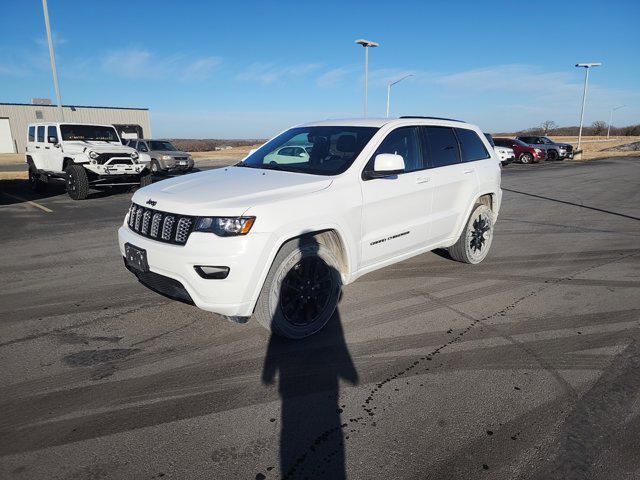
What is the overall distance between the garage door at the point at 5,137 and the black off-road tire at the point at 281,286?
50866mm

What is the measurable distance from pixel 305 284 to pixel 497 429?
1757mm

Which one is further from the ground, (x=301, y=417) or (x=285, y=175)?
(x=285, y=175)

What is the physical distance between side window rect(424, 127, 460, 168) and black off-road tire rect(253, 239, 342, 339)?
6.34 feet

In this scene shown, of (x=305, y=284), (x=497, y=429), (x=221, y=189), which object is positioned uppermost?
(x=221, y=189)

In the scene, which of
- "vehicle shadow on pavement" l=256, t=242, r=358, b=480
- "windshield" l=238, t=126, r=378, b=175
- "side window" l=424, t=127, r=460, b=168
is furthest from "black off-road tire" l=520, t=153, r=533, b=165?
"vehicle shadow on pavement" l=256, t=242, r=358, b=480

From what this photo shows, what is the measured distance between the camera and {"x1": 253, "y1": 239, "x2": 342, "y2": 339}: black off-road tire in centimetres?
347

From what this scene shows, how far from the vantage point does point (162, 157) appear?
19234 millimetres

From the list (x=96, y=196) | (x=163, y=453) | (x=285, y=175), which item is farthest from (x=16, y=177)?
(x=163, y=453)

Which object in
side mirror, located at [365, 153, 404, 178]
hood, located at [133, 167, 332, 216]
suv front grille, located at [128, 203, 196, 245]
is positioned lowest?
suv front grille, located at [128, 203, 196, 245]

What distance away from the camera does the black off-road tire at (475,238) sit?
5730 mm

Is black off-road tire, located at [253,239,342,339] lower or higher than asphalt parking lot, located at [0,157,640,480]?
higher

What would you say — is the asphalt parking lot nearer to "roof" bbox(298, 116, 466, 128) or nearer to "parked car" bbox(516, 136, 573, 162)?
"roof" bbox(298, 116, 466, 128)

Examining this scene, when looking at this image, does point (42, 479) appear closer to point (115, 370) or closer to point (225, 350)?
point (115, 370)

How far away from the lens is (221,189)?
3.70 metres
